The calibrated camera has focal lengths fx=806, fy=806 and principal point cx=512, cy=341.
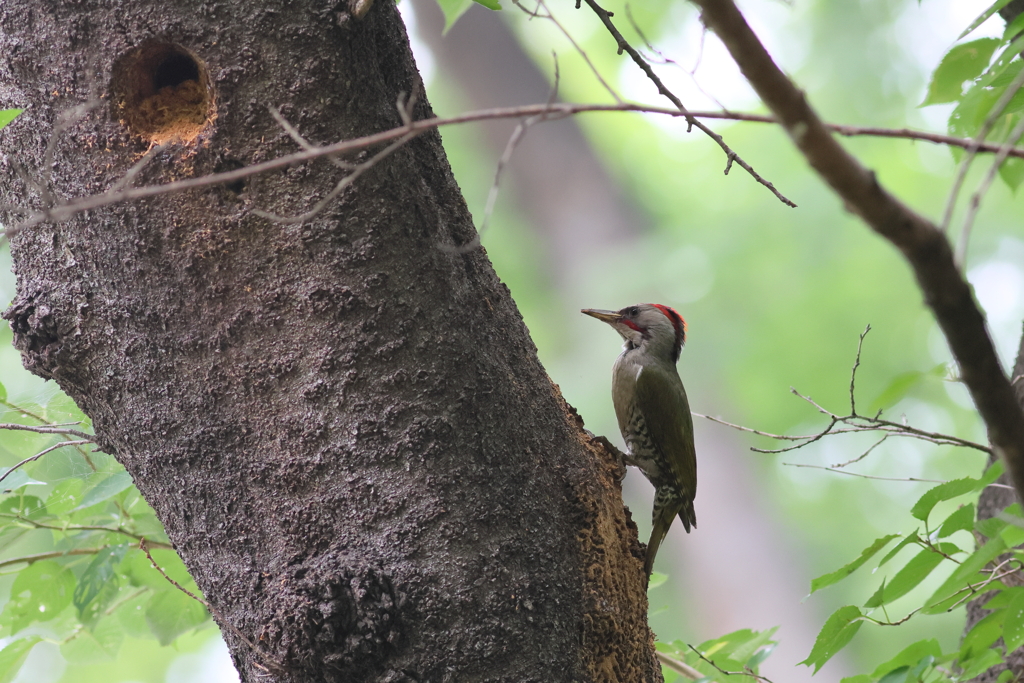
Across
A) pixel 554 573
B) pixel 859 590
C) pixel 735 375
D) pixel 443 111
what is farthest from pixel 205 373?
pixel 443 111

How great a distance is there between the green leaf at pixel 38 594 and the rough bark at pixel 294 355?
110 cm

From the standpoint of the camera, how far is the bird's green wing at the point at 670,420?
3.32 metres

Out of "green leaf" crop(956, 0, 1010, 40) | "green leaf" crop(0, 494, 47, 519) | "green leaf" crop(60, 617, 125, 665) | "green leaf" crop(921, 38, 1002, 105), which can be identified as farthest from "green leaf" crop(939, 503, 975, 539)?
"green leaf" crop(60, 617, 125, 665)

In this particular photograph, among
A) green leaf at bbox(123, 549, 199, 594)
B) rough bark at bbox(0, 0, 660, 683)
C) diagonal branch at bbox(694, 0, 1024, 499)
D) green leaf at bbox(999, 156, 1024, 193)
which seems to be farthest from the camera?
green leaf at bbox(123, 549, 199, 594)

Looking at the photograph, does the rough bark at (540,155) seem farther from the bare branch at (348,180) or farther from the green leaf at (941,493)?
the bare branch at (348,180)

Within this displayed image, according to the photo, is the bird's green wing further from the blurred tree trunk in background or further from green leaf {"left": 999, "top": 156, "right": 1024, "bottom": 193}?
the blurred tree trunk in background

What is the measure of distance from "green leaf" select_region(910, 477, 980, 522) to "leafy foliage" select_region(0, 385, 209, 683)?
175cm

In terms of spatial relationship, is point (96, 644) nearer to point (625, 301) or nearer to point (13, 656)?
point (13, 656)

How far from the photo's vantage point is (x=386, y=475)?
1557 mm

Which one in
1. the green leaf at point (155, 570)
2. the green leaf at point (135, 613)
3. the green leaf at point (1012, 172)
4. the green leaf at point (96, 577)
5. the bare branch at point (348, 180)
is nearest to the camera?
the bare branch at point (348, 180)

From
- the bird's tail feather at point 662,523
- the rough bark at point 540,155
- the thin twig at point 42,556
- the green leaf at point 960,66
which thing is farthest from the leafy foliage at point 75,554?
the rough bark at point 540,155

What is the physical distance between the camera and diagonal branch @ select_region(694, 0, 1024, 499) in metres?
0.78

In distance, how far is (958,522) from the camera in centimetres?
155

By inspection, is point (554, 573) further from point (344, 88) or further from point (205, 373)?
point (344, 88)
